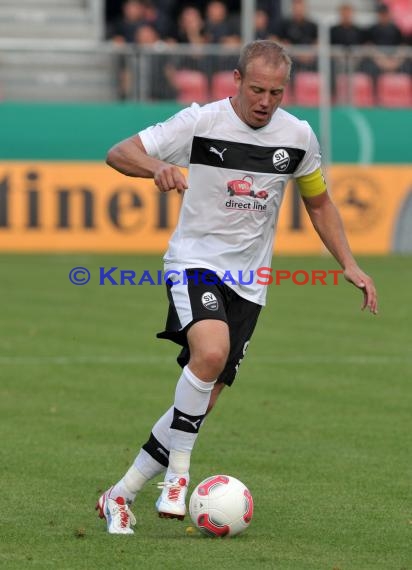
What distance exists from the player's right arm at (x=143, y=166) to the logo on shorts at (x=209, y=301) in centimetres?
67

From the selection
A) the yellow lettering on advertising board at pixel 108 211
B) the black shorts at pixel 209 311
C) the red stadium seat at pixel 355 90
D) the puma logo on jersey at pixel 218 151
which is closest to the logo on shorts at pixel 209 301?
the black shorts at pixel 209 311

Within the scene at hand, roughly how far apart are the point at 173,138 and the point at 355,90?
64.2 feet

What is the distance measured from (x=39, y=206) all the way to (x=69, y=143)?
1393mm

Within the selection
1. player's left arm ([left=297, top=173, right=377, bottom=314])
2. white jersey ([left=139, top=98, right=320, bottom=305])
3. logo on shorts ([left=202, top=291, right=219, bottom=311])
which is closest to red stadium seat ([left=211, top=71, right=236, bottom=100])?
player's left arm ([left=297, top=173, right=377, bottom=314])

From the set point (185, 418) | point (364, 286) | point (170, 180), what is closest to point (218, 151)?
point (170, 180)

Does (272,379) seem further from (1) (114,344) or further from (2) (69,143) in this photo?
(2) (69,143)

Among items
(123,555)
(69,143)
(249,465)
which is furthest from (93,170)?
(123,555)

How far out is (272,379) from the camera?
1173cm

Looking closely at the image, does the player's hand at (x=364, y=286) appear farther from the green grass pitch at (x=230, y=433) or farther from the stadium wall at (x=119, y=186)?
the stadium wall at (x=119, y=186)

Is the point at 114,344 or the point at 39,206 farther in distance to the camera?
the point at 39,206

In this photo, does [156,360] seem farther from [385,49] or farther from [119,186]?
[385,49]

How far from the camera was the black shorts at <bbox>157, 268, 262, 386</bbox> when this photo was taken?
6.55 m

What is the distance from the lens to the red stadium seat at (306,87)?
84.2 ft

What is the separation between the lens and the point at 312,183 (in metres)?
7.05
